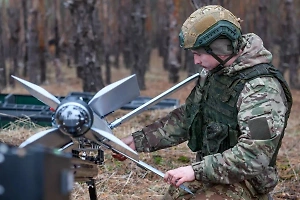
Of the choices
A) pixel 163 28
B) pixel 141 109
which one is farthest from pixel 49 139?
pixel 163 28

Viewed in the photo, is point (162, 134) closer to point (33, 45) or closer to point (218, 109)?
point (218, 109)

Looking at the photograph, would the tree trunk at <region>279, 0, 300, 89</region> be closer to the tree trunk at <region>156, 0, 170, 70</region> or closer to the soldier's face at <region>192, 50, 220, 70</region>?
the tree trunk at <region>156, 0, 170, 70</region>

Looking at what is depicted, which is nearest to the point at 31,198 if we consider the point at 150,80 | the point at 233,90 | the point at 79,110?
the point at 79,110

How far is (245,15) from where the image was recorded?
23219 mm

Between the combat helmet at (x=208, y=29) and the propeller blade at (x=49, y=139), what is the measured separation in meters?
0.99

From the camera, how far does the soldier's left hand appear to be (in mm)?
3490

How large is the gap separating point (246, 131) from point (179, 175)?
0.48 meters

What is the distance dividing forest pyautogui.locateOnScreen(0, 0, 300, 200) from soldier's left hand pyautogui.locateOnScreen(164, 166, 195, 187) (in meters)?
1.81

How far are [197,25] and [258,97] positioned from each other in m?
0.57

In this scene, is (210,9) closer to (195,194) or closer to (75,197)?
(195,194)

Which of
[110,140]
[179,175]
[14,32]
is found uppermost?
[14,32]

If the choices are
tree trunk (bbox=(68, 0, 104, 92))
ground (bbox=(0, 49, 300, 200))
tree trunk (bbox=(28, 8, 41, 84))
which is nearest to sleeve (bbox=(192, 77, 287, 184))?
ground (bbox=(0, 49, 300, 200))

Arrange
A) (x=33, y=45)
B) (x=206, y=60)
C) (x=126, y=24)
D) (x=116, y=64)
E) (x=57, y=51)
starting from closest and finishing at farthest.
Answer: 1. (x=206, y=60)
2. (x=33, y=45)
3. (x=57, y=51)
4. (x=126, y=24)
5. (x=116, y=64)

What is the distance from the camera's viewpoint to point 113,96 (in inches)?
134
